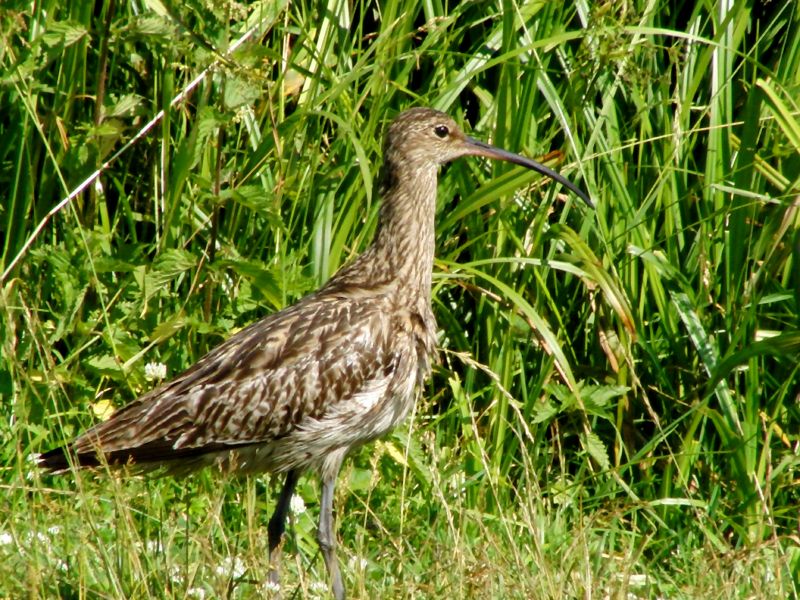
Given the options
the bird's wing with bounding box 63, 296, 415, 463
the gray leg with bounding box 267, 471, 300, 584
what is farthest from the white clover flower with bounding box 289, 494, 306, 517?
the bird's wing with bounding box 63, 296, 415, 463

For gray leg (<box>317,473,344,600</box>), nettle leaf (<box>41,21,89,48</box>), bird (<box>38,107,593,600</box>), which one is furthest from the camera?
nettle leaf (<box>41,21,89,48</box>)

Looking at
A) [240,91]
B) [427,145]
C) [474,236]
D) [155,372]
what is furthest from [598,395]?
[240,91]

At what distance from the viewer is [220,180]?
19.4ft

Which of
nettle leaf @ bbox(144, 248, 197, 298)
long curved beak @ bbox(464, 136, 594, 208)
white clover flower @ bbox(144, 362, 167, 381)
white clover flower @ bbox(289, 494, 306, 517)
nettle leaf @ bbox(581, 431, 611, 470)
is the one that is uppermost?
long curved beak @ bbox(464, 136, 594, 208)

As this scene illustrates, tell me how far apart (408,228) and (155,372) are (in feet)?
4.26

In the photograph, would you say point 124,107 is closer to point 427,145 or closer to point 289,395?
point 427,145

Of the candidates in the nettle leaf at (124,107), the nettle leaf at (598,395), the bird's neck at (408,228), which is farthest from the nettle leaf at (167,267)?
the nettle leaf at (598,395)

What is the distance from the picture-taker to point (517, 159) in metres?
5.88

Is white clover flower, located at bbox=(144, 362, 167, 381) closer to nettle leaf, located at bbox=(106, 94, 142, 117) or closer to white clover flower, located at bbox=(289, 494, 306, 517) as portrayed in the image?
white clover flower, located at bbox=(289, 494, 306, 517)

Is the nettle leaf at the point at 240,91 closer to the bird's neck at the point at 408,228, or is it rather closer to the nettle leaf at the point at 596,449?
the bird's neck at the point at 408,228

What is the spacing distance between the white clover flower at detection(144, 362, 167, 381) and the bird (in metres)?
0.53

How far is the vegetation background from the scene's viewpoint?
→ 586cm

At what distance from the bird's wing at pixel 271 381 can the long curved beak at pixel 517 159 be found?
92 cm

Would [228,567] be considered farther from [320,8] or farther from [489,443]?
[320,8]
